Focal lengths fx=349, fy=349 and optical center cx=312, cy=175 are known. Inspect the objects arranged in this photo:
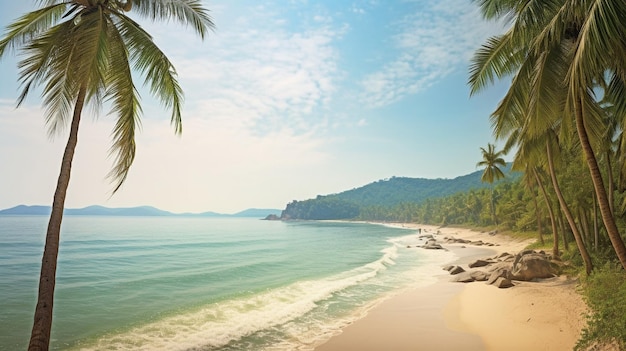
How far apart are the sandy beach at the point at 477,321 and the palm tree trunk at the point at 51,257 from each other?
627 cm

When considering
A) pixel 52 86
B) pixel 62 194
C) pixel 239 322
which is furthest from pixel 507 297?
pixel 52 86

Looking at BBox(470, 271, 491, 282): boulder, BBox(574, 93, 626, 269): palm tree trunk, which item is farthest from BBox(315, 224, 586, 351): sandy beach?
BBox(470, 271, 491, 282): boulder

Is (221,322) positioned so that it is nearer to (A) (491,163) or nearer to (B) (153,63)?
(B) (153,63)

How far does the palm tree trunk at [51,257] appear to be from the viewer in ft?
18.4

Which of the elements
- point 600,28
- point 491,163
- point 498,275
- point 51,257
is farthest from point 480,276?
point 491,163

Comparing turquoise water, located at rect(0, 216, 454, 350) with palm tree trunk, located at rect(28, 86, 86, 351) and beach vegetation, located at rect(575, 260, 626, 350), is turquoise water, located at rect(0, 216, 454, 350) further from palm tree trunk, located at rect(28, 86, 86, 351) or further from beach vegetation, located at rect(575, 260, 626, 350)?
beach vegetation, located at rect(575, 260, 626, 350)

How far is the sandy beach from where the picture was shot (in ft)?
29.2

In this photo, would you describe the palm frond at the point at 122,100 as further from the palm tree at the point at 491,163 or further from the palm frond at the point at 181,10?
the palm tree at the point at 491,163

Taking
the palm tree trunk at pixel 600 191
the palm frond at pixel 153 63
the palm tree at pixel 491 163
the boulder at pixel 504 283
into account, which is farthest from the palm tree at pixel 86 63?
the palm tree at pixel 491 163

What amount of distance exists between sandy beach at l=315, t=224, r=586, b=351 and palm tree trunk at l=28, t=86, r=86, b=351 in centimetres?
627

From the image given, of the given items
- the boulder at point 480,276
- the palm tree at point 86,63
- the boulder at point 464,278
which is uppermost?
the palm tree at point 86,63

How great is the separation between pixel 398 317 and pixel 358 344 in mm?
3175

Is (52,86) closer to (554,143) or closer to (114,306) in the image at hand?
(114,306)

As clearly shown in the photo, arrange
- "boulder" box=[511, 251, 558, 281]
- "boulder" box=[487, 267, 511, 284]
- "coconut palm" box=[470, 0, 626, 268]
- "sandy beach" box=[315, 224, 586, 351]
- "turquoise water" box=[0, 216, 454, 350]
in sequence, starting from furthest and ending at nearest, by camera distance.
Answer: "boulder" box=[487, 267, 511, 284]
"boulder" box=[511, 251, 558, 281]
"turquoise water" box=[0, 216, 454, 350]
"sandy beach" box=[315, 224, 586, 351]
"coconut palm" box=[470, 0, 626, 268]
